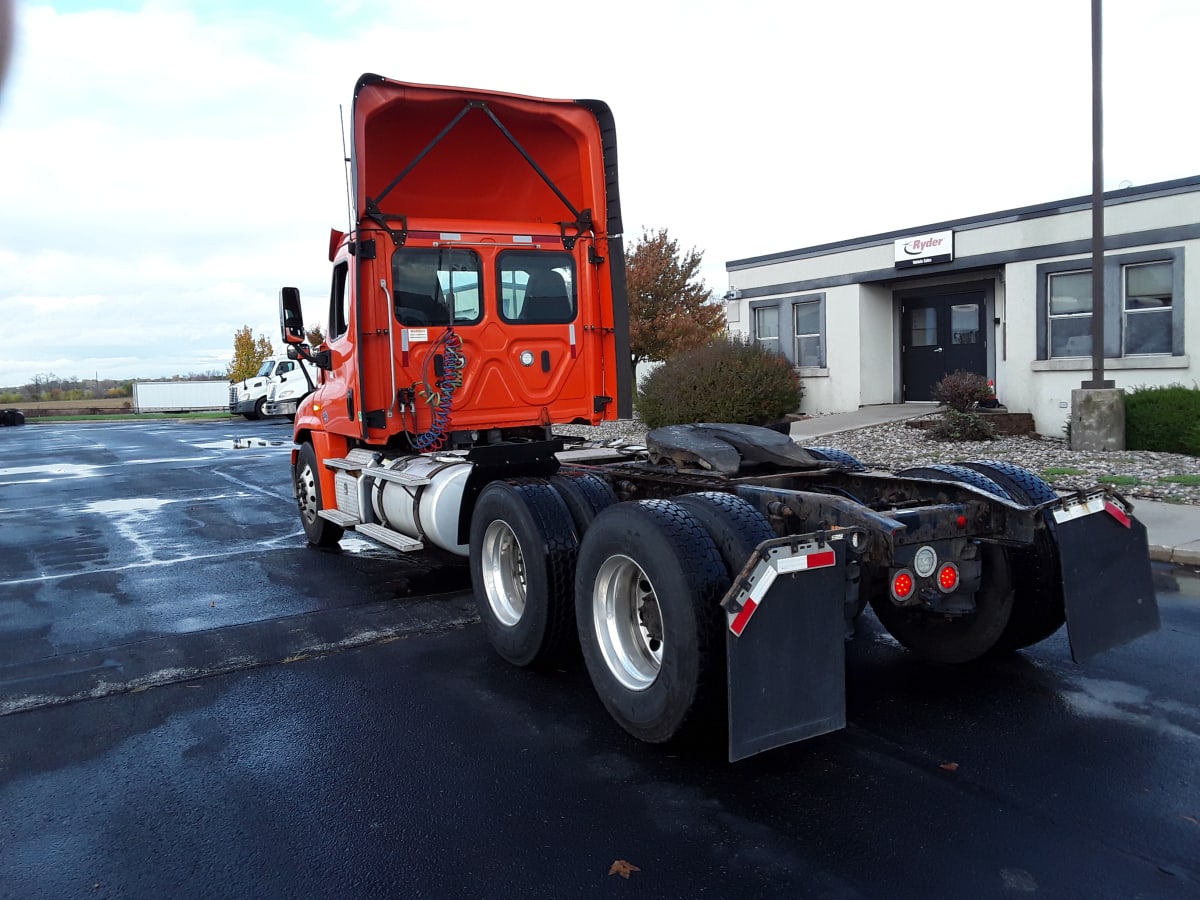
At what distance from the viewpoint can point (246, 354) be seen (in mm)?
62656

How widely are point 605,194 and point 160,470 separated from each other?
13.7 metres

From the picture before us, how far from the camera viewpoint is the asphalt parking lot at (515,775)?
3354mm

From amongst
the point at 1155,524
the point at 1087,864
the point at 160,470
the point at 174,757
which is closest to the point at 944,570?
the point at 1087,864

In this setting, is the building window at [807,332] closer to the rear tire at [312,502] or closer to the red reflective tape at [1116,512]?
the rear tire at [312,502]

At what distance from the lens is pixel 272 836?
3672 mm

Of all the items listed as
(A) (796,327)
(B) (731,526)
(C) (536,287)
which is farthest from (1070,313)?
(B) (731,526)

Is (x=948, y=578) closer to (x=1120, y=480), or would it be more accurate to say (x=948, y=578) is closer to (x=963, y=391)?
(x=1120, y=480)

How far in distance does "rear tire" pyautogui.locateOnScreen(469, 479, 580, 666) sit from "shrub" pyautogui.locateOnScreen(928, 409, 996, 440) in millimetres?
11489

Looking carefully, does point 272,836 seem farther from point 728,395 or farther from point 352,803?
point 728,395

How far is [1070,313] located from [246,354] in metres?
56.1

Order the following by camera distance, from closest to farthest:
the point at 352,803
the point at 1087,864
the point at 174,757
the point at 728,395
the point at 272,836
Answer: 1. the point at 1087,864
2. the point at 272,836
3. the point at 352,803
4. the point at 174,757
5. the point at 728,395

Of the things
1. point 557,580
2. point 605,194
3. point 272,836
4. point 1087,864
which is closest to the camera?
point 1087,864

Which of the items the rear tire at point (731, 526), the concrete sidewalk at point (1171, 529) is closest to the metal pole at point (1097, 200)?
the concrete sidewalk at point (1171, 529)

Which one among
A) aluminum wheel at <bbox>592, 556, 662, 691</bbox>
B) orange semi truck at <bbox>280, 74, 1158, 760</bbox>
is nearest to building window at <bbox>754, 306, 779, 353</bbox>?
orange semi truck at <bbox>280, 74, 1158, 760</bbox>
